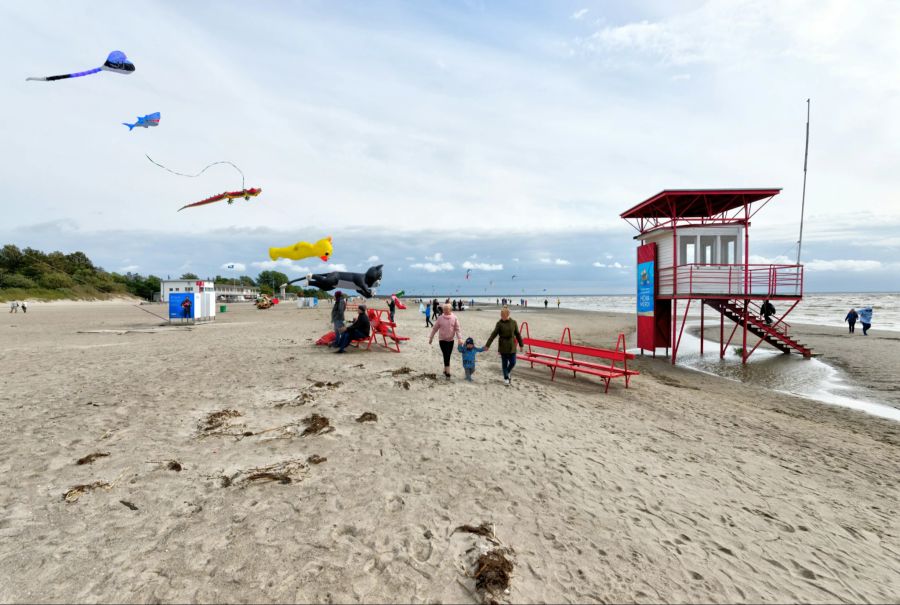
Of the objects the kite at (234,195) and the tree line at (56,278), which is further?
the tree line at (56,278)

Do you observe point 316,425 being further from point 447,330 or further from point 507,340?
point 507,340

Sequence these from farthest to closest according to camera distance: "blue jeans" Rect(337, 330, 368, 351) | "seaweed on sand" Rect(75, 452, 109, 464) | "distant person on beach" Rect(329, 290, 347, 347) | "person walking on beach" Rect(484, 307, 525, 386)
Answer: "distant person on beach" Rect(329, 290, 347, 347), "blue jeans" Rect(337, 330, 368, 351), "person walking on beach" Rect(484, 307, 525, 386), "seaweed on sand" Rect(75, 452, 109, 464)

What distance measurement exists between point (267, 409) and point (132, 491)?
265 centimetres

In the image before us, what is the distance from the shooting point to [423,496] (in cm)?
408

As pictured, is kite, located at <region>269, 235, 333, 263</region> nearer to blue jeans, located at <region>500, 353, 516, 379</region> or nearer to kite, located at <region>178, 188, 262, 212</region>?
kite, located at <region>178, 188, 262, 212</region>

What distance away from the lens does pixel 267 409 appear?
6.68 meters

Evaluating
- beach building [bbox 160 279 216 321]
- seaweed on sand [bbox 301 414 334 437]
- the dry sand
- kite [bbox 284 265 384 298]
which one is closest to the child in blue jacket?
the dry sand

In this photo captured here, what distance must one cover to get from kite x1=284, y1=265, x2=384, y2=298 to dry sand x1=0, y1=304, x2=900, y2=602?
8.82m

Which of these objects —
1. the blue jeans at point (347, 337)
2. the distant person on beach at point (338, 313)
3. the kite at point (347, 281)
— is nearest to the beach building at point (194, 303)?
the kite at point (347, 281)

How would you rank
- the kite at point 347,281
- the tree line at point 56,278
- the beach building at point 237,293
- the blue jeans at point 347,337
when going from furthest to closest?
1. the beach building at point 237,293
2. the tree line at point 56,278
3. the kite at point 347,281
4. the blue jeans at point 347,337

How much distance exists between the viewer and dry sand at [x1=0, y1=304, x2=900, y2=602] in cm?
300

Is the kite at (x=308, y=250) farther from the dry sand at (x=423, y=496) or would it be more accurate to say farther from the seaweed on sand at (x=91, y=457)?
the seaweed on sand at (x=91, y=457)

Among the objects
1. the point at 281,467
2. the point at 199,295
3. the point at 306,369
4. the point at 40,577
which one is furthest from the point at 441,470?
the point at 199,295

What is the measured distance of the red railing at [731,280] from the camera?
47.6 feet
